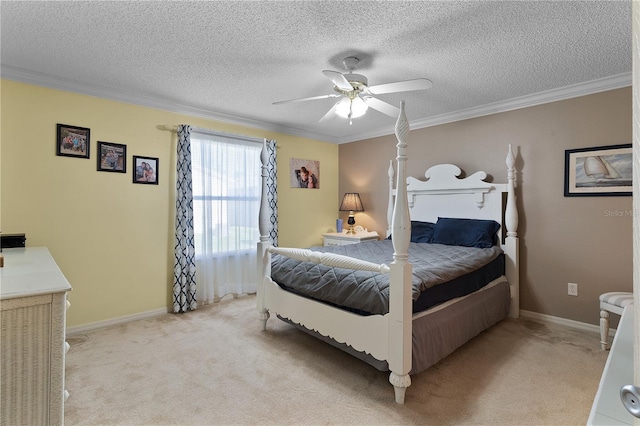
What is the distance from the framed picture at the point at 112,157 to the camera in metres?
3.12

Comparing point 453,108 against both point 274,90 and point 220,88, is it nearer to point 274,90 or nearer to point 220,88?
point 274,90

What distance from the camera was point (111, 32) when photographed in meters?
2.10

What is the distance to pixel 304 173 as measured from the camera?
485cm

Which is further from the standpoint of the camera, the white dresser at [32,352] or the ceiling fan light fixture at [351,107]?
the ceiling fan light fixture at [351,107]

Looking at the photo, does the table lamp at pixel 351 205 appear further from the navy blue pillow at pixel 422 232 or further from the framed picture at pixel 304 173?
the navy blue pillow at pixel 422 232

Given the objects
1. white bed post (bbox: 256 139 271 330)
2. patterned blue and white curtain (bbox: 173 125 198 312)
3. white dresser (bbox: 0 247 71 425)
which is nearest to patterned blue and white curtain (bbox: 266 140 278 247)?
patterned blue and white curtain (bbox: 173 125 198 312)

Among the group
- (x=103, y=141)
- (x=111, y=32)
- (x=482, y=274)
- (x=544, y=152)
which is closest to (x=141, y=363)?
(x=103, y=141)

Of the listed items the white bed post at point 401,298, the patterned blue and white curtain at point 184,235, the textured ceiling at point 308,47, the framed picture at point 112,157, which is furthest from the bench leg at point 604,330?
the framed picture at point 112,157

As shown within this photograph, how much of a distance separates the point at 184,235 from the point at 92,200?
904 mm

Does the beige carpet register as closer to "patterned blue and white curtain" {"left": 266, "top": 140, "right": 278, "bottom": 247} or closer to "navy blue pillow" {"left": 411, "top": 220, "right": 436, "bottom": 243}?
"navy blue pillow" {"left": 411, "top": 220, "right": 436, "bottom": 243}

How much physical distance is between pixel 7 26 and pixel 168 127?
1.54 metres

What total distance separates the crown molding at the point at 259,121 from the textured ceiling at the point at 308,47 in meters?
0.01

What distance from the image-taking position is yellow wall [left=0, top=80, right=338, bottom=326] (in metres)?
2.71

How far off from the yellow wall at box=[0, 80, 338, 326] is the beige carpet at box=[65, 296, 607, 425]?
0.50 meters
